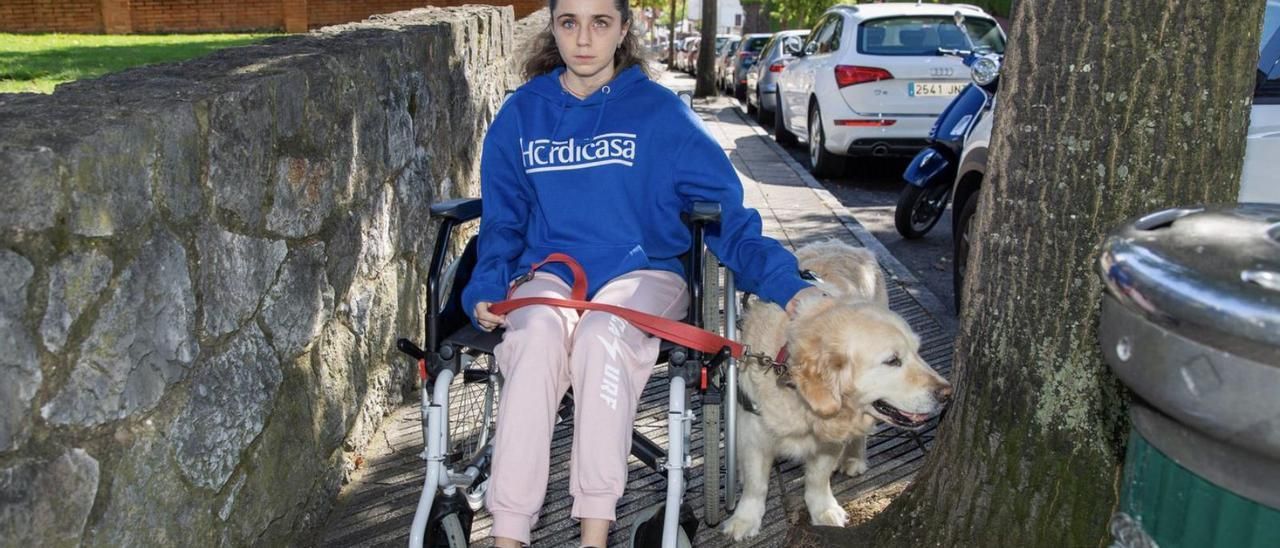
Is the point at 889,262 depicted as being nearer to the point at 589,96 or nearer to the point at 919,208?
the point at 919,208

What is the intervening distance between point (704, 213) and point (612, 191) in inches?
15.8

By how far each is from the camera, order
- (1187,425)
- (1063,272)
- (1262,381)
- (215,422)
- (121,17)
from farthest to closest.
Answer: (121,17) < (215,422) < (1063,272) < (1187,425) < (1262,381)

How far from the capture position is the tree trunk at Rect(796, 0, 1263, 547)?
8.54ft

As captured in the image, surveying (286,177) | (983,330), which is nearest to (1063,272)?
(983,330)

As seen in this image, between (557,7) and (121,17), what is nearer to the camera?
(557,7)

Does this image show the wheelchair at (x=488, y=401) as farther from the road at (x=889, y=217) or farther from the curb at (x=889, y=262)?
the curb at (x=889, y=262)

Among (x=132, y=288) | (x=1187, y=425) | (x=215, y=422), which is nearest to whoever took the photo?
(x=1187, y=425)

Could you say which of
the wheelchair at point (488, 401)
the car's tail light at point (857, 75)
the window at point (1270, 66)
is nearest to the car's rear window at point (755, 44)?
the car's tail light at point (857, 75)

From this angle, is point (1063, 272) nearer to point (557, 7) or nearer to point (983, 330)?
point (983, 330)

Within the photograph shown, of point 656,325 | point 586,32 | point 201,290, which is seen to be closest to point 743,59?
point 586,32

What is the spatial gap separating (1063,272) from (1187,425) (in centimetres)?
130

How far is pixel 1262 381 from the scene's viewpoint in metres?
1.38

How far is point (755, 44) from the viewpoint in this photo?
25062mm

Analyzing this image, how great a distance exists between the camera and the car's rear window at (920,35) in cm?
1054
